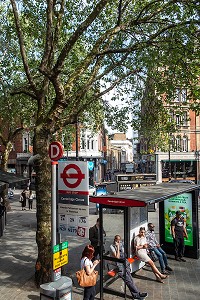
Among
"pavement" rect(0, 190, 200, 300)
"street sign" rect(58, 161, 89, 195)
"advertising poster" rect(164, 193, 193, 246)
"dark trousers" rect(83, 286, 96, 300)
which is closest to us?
"dark trousers" rect(83, 286, 96, 300)

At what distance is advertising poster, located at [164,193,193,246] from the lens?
34.5 feet

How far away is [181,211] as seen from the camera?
35.1 ft

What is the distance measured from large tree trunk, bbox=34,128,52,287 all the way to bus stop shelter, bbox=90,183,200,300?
4.49 ft

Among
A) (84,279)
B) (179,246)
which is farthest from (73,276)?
(179,246)

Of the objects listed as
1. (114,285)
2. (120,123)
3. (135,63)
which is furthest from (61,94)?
(120,123)

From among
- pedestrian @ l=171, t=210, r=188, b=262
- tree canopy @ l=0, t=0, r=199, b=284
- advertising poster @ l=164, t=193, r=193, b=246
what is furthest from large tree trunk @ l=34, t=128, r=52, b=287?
advertising poster @ l=164, t=193, r=193, b=246

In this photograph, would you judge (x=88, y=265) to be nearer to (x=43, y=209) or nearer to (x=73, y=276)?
(x=43, y=209)

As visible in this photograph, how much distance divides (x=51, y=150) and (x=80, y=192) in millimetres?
1315

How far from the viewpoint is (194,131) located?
4447 centimetres

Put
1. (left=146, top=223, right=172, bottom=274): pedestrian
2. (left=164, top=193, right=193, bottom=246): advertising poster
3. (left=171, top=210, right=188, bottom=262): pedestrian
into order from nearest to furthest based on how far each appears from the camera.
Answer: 1. (left=146, top=223, right=172, bottom=274): pedestrian
2. (left=171, top=210, right=188, bottom=262): pedestrian
3. (left=164, top=193, right=193, bottom=246): advertising poster

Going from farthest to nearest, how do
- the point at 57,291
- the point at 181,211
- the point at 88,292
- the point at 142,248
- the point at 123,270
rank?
the point at 181,211
the point at 142,248
the point at 123,270
the point at 88,292
the point at 57,291

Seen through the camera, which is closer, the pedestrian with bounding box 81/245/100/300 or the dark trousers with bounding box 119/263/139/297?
the pedestrian with bounding box 81/245/100/300

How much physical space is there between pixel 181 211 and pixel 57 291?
6284 millimetres

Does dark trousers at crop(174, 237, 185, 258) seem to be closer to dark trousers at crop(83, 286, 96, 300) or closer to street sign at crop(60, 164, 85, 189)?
dark trousers at crop(83, 286, 96, 300)
